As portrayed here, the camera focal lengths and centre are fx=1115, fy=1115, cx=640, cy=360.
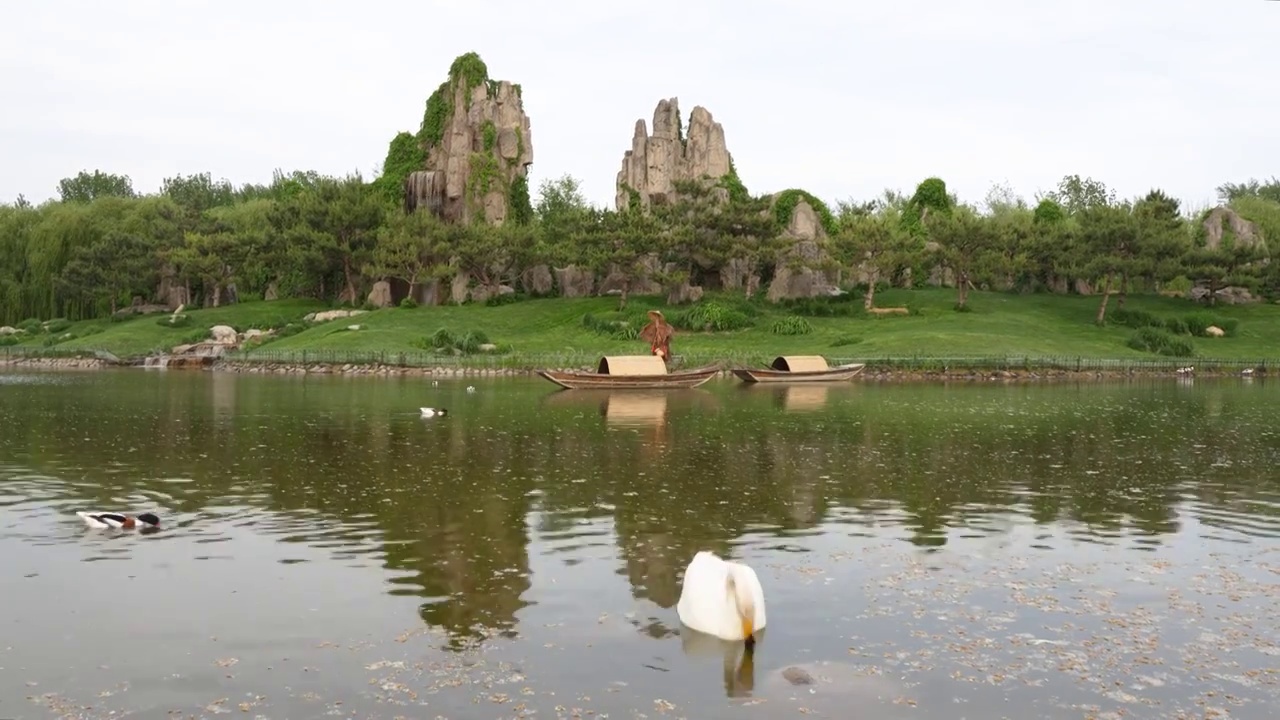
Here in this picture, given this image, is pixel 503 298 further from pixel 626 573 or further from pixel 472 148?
pixel 626 573

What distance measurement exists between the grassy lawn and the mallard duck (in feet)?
177

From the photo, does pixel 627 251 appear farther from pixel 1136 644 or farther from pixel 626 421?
pixel 1136 644

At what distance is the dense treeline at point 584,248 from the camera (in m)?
87.3

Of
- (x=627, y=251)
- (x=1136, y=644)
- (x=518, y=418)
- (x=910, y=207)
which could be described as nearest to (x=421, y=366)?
(x=627, y=251)

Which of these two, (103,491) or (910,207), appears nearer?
(103,491)

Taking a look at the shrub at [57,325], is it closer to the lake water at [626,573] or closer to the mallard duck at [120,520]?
the lake water at [626,573]

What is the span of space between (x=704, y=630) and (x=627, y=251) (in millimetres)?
74800

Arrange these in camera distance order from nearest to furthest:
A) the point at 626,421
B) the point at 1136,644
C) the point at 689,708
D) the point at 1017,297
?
the point at 689,708 → the point at 1136,644 → the point at 626,421 → the point at 1017,297

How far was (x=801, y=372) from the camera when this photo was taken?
205ft

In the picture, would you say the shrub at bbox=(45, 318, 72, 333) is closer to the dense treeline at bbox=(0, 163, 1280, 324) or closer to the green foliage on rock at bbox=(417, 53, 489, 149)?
the dense treeline at bbox=(0, 163, 1280, 324)

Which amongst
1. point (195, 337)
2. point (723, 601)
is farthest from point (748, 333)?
point (723, 601)

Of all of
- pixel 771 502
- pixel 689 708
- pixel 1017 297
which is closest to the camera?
pixel 689 708

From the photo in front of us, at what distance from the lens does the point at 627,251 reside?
87125 millimetres

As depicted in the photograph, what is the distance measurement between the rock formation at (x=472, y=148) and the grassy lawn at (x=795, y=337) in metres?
14.5
